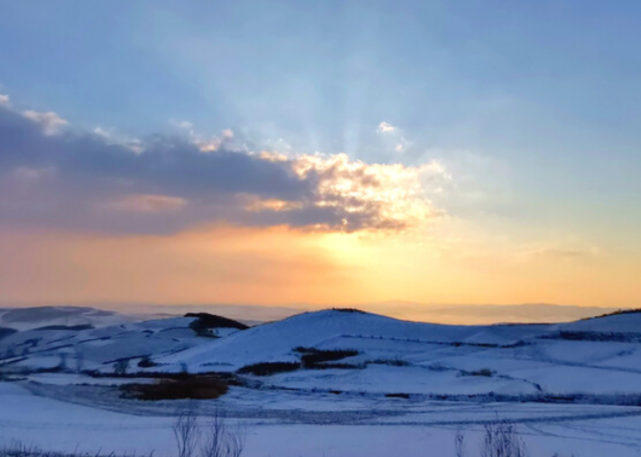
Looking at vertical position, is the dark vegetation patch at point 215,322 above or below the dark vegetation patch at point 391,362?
above

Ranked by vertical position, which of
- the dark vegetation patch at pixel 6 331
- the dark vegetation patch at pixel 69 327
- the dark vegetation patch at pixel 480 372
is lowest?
the dark vegetation patch at pixel 480 372

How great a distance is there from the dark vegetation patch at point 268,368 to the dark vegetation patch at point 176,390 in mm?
4454

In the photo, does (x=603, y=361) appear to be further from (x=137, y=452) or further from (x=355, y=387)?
(x=137, y=452)

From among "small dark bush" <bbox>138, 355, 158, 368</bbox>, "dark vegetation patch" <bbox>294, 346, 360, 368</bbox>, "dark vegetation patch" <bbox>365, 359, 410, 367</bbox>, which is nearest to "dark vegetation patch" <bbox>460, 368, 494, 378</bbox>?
"dark vegetation patch" <bbox>365, 359, 410, 367</bbox>

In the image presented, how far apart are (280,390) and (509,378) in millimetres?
9169

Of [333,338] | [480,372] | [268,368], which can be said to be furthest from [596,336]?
[268,368]

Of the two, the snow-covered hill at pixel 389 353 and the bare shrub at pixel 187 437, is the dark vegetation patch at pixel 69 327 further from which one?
the bare shrub at pixel 187 437

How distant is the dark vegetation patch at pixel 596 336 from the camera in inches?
1298

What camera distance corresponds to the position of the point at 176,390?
23.4m

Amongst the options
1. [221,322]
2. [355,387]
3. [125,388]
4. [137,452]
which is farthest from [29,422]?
[221,322]

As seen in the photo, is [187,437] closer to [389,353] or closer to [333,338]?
[389,353]

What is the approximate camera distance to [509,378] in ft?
84.2

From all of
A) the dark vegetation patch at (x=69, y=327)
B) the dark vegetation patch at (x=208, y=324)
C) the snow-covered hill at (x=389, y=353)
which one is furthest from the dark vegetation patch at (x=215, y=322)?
the dark vegetation patch at (x=69, y=327)

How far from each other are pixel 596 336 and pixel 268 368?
17504 mm
